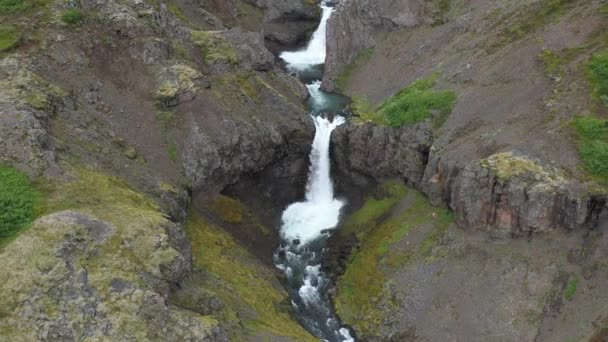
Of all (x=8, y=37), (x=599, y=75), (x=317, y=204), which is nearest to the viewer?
(x=599, y=75)

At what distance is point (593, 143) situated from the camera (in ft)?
136

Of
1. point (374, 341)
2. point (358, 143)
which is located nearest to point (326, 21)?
point (358, 143)

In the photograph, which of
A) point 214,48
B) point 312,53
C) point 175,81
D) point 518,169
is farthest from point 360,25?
point 518,169

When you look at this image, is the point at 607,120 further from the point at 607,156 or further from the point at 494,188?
the point at 494,188

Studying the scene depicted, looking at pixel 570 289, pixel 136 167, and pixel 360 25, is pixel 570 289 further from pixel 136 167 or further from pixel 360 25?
pixel 360 25

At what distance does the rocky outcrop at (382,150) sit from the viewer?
50156 mm

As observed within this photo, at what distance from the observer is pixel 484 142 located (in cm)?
4584

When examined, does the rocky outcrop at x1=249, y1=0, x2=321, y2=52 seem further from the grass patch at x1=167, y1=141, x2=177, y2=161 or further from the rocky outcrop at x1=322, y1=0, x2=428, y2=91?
the grass patch at x1=167, y1=141, x2=177, y2=161

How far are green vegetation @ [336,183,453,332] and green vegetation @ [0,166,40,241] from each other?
72.7 ft

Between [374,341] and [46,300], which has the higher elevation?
[46,300]

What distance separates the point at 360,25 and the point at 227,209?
3907 centimetres

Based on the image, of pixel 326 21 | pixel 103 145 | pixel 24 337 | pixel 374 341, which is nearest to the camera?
pixel 24 337

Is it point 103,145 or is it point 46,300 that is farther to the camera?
point 103,145

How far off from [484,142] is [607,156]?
350 inches
